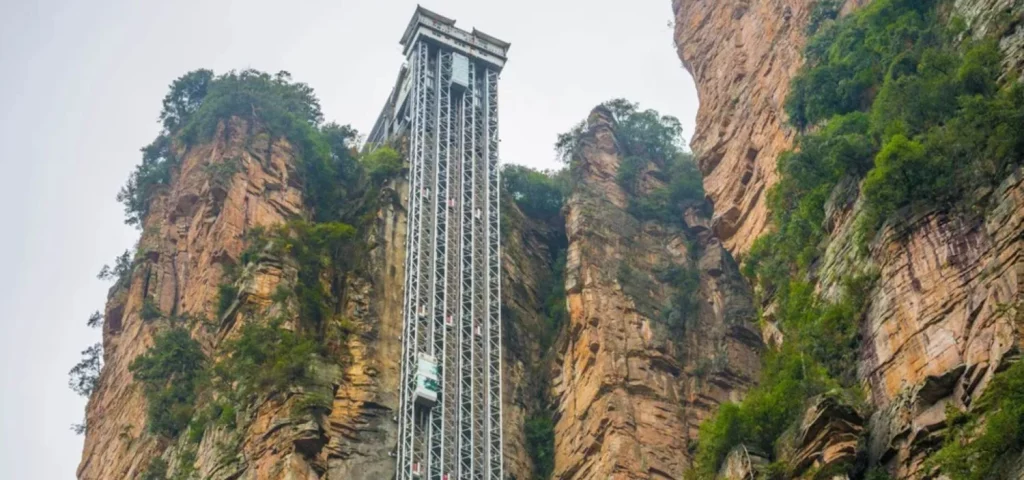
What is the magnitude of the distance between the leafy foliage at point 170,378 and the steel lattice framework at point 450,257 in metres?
6.00

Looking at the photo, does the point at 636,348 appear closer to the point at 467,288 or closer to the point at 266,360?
the point at 467,288

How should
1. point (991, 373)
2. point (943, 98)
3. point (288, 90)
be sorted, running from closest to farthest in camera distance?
point (991, 373)
point (943, 98)
point (288, 90)

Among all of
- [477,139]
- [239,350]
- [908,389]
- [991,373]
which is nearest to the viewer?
[991,373]

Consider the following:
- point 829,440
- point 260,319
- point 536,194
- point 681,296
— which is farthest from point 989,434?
point 536,194

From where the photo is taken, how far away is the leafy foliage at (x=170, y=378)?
3828 centimetres

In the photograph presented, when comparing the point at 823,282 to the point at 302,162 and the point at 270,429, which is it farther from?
the point at 302,162

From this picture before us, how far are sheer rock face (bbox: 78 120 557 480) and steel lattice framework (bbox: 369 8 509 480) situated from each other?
1.22 m

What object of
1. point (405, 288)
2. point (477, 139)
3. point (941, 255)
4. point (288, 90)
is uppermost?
point (288, 90)

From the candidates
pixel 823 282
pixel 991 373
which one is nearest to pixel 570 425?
pixel 823 282

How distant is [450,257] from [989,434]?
68.4 ft

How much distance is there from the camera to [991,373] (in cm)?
2212

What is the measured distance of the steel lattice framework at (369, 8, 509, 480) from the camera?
117 feet

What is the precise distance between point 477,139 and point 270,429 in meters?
12.3

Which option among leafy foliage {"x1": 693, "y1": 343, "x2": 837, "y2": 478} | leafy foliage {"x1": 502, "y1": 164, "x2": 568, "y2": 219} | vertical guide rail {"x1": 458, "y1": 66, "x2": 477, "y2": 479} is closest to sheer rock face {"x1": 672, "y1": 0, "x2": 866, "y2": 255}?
leafy foliage {"x1": 502, "y1": 164, "x2": 568, "y2": 219}
